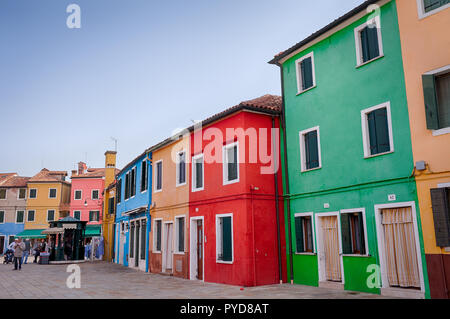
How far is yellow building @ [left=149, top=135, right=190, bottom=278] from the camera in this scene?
1678 cm

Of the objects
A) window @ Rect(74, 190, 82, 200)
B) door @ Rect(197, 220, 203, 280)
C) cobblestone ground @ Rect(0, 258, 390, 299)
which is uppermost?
window @ Rect(74, 190, 82, 200)

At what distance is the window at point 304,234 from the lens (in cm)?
1279

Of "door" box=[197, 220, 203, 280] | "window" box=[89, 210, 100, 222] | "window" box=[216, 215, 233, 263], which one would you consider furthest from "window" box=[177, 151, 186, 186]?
Result: "window" box=[89, 210, 100, 222]

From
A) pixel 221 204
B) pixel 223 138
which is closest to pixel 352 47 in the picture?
pixel 223 138

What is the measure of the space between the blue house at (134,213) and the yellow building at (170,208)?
0.81m

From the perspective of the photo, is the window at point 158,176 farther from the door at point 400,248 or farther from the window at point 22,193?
the window at point 22,193

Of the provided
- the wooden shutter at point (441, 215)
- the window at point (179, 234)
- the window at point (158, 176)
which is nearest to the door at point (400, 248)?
the wooden shutter at point (441, 215)

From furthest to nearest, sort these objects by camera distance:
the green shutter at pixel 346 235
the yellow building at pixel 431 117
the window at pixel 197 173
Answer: the window at pixel 197 173, the green shutter at pixel 346 235, the yellow building at pixel 431 117

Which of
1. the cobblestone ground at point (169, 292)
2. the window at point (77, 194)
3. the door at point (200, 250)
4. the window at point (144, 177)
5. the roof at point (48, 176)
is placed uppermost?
the roof at point (48, 176)

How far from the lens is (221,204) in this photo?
1423 cm

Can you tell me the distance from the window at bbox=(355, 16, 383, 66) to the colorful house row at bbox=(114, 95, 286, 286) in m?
3.74

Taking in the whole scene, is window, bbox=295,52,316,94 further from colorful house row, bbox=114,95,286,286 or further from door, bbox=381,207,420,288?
door, bbox=381,207,420,288

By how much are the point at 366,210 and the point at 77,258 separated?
24.4m
